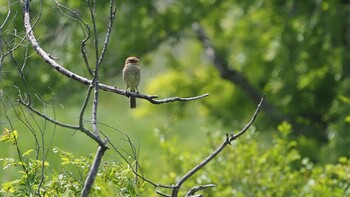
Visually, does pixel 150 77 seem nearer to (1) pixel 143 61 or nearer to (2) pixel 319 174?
(1) pixel 143 61

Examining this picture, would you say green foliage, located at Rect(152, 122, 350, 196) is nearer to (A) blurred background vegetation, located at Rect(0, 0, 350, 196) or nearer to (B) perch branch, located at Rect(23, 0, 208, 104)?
(A) blurred background vegetation, located at Rect(0, 0, 350, 196)

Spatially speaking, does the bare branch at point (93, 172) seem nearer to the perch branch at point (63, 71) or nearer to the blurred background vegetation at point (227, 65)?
the perch branch at point (63, 71)

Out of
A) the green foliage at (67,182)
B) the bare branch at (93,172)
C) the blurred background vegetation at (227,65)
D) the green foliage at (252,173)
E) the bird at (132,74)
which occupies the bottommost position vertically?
the bare branch at (93,172)

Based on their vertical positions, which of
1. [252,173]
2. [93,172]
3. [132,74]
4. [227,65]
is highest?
[227,65]

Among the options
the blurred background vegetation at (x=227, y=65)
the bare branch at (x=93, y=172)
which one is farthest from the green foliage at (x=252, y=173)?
the bare branch at (x=93, y=172)

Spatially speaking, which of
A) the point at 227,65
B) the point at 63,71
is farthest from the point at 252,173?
the point at 63,71

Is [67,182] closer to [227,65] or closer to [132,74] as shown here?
[132,74]

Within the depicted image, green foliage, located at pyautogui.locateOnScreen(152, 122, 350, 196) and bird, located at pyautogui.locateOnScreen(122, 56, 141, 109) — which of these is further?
green foliage, located at pyautogui.locateOnScreen(152, 122, 350, 196)

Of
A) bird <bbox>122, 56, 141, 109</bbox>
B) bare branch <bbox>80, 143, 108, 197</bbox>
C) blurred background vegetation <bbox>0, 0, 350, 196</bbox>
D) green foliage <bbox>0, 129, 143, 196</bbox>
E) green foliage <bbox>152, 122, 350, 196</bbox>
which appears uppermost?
blurred background vegetation <bbox>0, 0, 350, 196</bbox>

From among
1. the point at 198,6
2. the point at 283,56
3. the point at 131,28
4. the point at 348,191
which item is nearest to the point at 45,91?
the point at 131,28

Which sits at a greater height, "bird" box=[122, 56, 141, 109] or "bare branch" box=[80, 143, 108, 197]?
"bird" box=[122, 56, 141, 109]

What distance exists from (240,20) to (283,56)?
1.15 meters

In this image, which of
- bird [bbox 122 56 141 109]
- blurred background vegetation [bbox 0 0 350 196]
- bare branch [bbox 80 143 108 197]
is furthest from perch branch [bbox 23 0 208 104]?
blurred background vegetation [bbox 0 0 350 196]

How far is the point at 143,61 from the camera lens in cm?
1325
